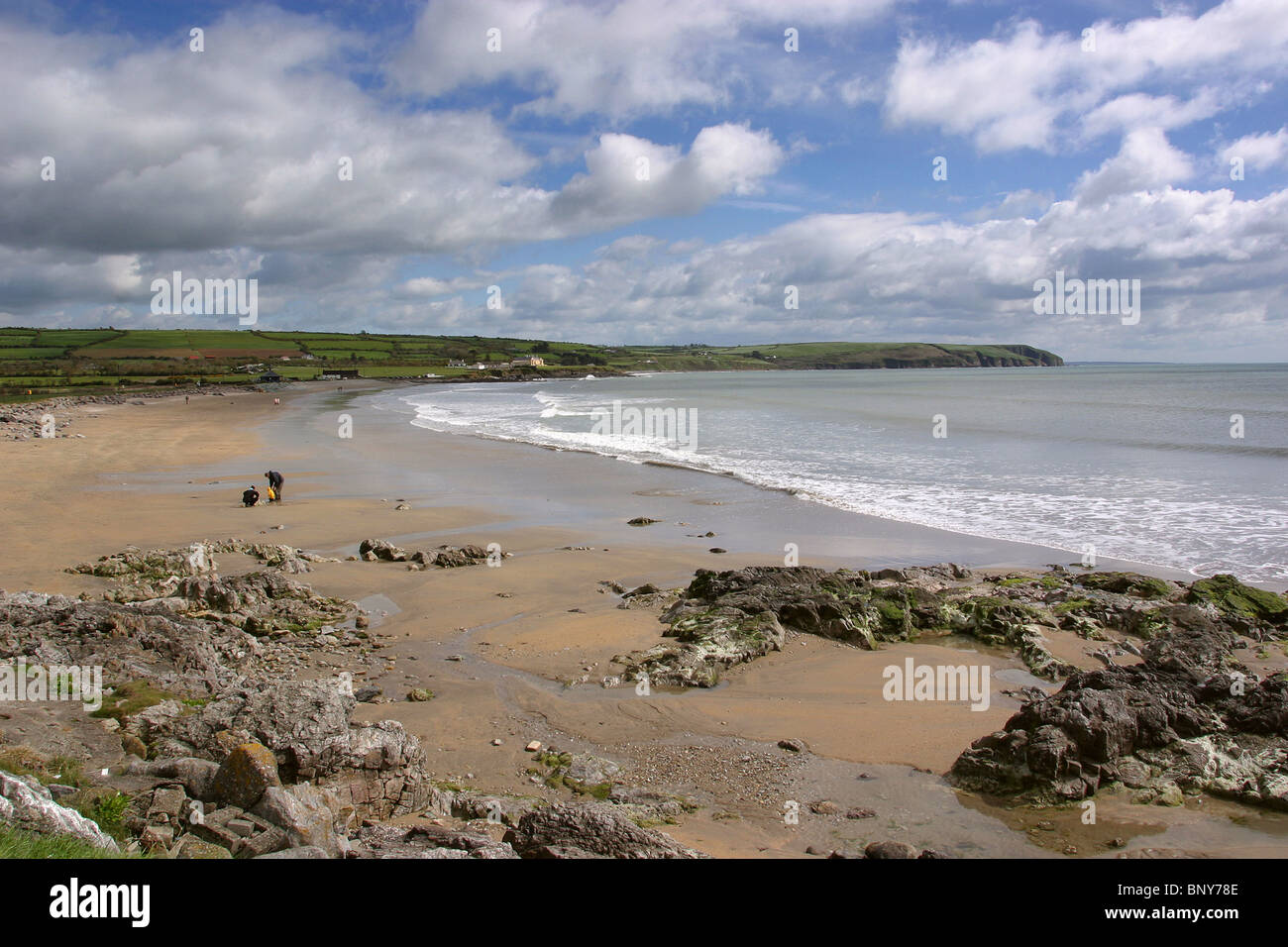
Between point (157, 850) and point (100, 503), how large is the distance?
2076cm

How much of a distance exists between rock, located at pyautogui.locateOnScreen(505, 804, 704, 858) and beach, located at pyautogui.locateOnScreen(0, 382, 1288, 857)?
86 cm

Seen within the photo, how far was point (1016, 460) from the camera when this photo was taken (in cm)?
3181

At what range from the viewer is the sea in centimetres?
1839

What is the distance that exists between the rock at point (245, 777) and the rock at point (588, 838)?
1779mm

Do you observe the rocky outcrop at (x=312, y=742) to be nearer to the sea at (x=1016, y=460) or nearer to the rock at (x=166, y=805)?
the rock at (x=166, y=805)

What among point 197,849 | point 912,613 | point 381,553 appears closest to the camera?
point 197,849

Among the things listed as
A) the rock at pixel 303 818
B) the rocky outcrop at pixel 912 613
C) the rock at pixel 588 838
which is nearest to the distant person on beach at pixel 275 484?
the rocky outcrop at pixel 912 613

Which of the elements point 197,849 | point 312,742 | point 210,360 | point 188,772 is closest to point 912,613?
point 312,742

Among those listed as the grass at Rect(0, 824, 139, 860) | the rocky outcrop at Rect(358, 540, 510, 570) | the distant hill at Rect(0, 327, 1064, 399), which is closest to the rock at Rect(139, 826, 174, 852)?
the grass at Rect(0, 824, 139, 860)

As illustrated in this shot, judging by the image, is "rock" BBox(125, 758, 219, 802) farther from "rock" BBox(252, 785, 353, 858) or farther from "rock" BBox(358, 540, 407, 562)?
"rock" BBox(358, 540, 407, 562)

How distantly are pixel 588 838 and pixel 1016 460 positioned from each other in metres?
30.9

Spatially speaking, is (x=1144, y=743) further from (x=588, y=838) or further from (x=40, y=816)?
(x=40, y=816)

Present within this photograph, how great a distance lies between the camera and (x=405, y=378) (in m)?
134
